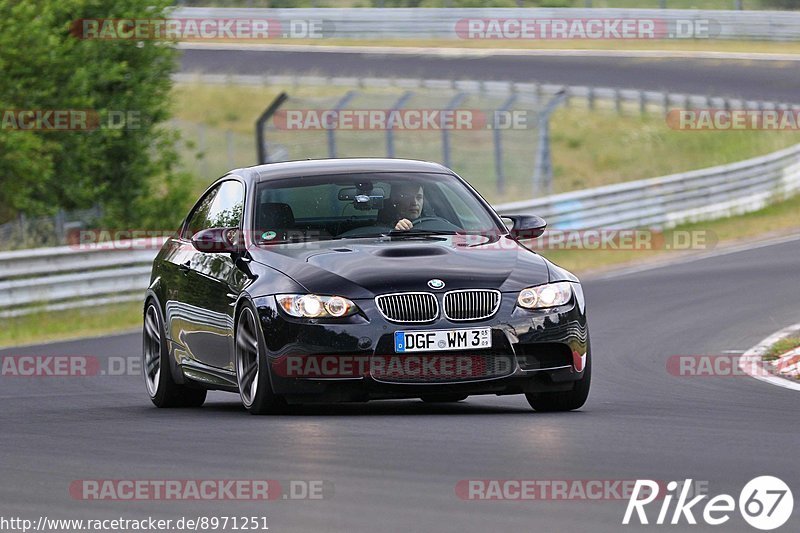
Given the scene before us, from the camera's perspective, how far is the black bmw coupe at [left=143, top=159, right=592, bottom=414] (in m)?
9.21

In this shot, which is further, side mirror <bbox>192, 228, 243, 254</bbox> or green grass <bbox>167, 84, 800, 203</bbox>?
green grass <bbox>167, 84, 800, 203</bbox>

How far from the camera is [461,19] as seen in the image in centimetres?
5128

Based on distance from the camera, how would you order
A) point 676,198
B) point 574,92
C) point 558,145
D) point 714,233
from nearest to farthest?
point 714,233, point 676,198, point 558,145, point 574,92

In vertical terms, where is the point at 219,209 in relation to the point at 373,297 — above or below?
above

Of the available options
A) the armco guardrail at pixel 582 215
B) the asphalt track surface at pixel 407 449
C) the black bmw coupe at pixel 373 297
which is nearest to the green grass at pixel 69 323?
the armco guardrail at pixel 582 215

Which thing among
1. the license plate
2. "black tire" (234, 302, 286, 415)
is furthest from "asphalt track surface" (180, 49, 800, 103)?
the license plate

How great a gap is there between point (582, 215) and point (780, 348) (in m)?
13.0

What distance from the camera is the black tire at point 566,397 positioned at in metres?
9.73

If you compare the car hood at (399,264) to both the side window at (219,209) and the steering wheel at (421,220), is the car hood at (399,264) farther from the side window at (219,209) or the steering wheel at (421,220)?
the side window at (219,209)

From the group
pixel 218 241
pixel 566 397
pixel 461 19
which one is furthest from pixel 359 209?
pixel 461 19

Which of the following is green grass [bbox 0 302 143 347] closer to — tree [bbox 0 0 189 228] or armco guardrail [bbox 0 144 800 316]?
armco guardrail [bbox 0 144 800 316]

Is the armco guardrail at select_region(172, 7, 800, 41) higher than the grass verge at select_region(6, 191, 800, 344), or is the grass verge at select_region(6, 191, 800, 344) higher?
the armco guardrail at select_region(172, 7, 800, 41)

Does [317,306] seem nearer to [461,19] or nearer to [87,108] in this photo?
[87,108]

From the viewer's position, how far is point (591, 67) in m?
47.2
